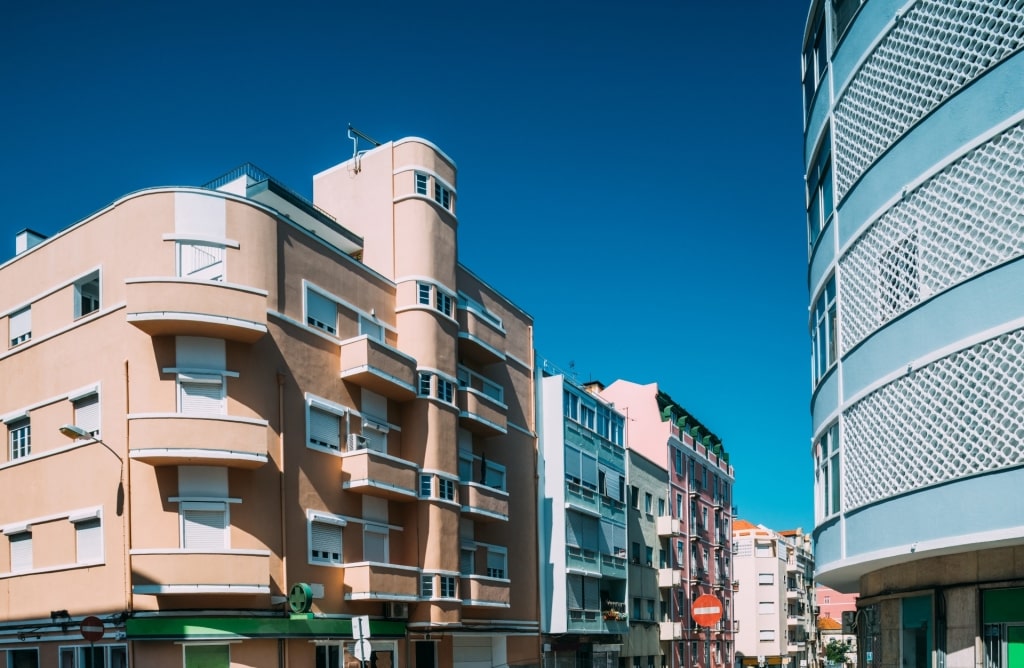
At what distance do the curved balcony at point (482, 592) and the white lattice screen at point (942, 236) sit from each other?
18115 millimetres

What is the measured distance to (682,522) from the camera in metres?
60.2

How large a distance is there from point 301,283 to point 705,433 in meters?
46.1

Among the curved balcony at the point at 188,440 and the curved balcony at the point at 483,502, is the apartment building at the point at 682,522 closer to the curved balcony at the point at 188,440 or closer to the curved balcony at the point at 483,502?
the curved balcony at the point at 483,502

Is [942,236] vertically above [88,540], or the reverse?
[942,236]

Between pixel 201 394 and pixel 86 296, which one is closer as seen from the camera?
pixel 201 394

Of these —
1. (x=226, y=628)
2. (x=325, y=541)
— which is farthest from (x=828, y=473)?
(x=226, y=628)

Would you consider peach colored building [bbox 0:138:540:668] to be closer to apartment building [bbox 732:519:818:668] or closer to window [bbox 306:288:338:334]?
window [bbox 306:288:338:334]

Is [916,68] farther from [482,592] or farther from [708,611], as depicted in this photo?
[482,592]

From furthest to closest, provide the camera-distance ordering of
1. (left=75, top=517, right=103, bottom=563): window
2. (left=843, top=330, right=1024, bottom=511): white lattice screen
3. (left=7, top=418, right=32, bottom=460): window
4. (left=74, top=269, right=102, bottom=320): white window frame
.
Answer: (left=7, top=418, right=32, bottom=460): window
(left=74, top=269, right=102, bottom=320): white window frame
(left=75, top=517, right=103, bottom=563): window
(left=843, top=330, right=1024, bottom=511): white lattice screen

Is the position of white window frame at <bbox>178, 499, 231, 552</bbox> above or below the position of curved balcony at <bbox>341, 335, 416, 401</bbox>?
below

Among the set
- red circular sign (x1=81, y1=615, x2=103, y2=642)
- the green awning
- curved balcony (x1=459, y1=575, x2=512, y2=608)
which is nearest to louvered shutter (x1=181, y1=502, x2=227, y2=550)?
the green awning

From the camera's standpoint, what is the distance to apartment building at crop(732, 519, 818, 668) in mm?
89875

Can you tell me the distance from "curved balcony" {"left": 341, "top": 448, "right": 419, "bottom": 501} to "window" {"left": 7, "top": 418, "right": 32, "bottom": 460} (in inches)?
333

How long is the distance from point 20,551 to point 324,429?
8560 millimetres
